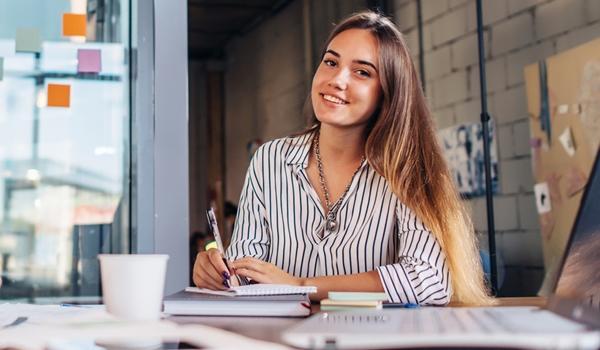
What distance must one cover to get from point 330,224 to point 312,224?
5cm

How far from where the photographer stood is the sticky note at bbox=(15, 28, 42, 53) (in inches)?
94.9

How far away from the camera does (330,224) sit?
171 cm

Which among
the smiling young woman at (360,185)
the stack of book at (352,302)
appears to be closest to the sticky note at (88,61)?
the smiling young woman at (360,185)

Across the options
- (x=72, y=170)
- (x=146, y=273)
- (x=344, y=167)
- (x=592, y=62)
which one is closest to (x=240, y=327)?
(x=146, y=273)

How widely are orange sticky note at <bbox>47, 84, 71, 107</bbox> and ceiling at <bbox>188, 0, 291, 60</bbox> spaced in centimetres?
387

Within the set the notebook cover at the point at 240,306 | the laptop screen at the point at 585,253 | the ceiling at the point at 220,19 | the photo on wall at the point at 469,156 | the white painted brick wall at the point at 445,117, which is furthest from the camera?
the ceiling at the point at 220,19

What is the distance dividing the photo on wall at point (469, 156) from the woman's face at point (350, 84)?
1.90m

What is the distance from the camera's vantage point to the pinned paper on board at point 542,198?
3.12 metres

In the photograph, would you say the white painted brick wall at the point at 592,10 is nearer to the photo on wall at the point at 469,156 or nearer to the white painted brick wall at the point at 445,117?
the photo on wall at the point at 469,156

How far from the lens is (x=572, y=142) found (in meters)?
2.96

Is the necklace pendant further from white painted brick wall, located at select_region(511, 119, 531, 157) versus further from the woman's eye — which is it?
white painted brick wall, located at select_region(511, 119, 531, 157)

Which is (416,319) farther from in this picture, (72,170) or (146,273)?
(72,170)

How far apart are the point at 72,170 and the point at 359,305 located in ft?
5.82

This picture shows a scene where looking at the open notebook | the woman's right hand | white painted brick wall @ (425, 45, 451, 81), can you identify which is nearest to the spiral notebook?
the open notebook
